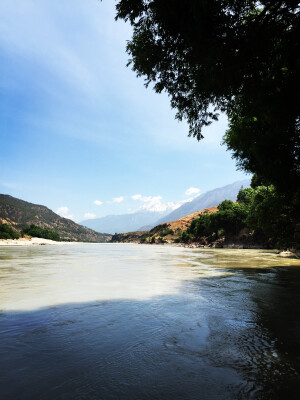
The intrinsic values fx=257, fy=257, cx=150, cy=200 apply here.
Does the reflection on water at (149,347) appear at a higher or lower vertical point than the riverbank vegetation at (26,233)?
lower

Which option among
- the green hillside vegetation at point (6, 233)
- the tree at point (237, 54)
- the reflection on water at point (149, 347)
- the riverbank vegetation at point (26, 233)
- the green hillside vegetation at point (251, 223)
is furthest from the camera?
the riverbank vegetation at point (26, 233)

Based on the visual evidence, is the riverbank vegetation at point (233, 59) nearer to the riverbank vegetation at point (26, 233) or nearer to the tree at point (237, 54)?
the tree at point (237, 54)

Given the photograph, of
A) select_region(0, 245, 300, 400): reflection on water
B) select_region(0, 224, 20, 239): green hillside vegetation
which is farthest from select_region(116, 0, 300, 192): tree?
select_region(0, 224, 20, 239): green hillside vegetation

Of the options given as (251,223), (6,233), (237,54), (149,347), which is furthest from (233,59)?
(6,233)

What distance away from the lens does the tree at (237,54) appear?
7.46 meters

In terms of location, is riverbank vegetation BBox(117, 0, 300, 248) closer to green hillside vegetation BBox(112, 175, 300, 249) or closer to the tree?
the tree

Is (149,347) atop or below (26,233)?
below

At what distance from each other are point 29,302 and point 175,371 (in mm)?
6170

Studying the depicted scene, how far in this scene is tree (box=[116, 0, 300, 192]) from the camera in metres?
7.46

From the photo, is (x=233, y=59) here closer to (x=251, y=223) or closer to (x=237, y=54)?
(x=237, y=54)

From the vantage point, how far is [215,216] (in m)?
86.2

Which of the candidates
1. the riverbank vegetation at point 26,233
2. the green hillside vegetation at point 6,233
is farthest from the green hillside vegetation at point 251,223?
the green hillside vegetation at point 6,233

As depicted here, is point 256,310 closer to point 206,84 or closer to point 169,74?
point 206,84

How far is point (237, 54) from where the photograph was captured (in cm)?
793
